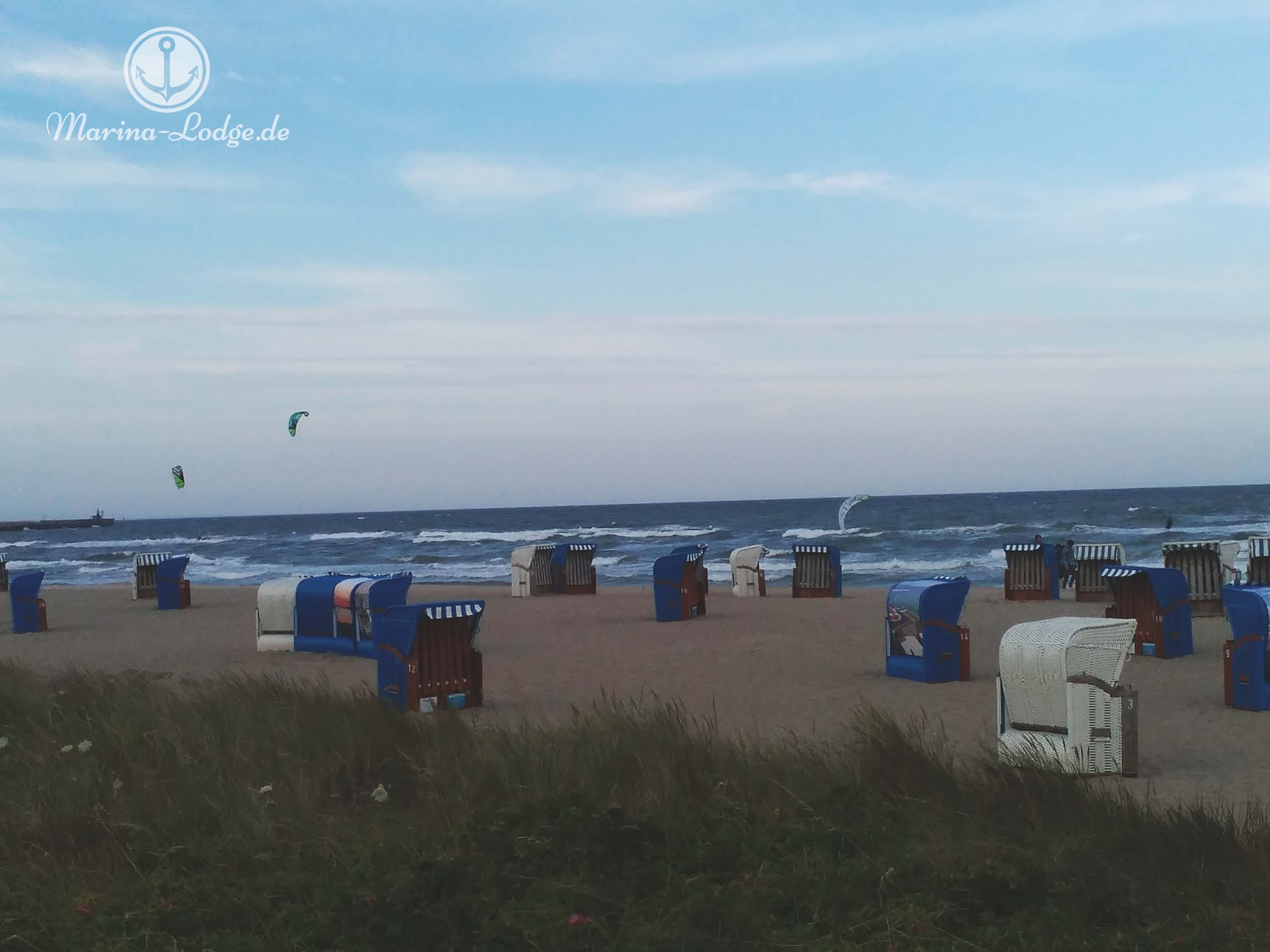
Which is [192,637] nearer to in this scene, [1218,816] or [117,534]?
[1218,816]

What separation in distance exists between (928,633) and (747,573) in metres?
11.6

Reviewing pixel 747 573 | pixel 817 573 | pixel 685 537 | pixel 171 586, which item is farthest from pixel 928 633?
pixel 685 537

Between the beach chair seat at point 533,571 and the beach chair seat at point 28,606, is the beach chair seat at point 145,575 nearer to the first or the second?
the beach chair seat at point 28,606

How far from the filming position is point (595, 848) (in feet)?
15.9

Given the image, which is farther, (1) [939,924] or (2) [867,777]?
(2) [867,777]

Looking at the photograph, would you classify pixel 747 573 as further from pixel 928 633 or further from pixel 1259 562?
pixel 928 633

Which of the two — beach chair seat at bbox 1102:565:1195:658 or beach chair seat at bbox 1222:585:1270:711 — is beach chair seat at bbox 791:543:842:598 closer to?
beach chair seat at bbox 1102:565:1195:658

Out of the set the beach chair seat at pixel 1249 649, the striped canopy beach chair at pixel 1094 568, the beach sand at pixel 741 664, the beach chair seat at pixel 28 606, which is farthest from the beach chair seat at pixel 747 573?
the beach chair seat at pixel 1249 649

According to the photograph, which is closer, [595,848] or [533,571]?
[595,848]

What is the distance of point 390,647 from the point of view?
1003 centimetres

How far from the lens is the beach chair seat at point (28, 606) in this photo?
1919cm

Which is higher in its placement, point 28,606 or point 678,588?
point 678,588

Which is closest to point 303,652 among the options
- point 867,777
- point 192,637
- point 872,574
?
point 192,637

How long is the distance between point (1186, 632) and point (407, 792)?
9.97 m
